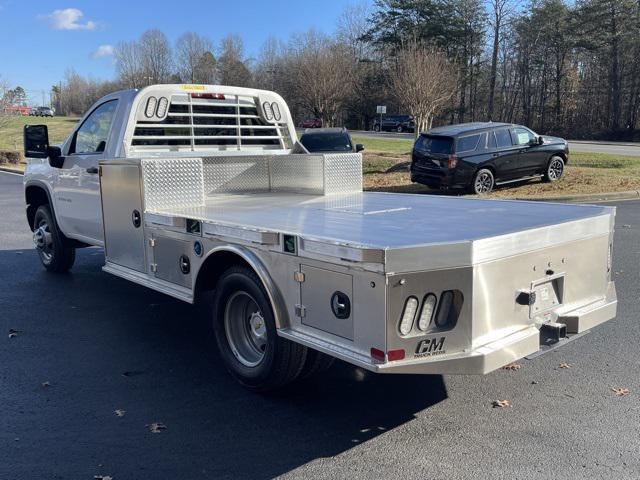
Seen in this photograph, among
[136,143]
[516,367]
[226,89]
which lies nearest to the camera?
[516,367]

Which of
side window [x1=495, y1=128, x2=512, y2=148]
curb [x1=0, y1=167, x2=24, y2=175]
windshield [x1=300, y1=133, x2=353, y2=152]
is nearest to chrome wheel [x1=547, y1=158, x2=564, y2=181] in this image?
side window [x1=495, y1=128, x2=512, y2=148]

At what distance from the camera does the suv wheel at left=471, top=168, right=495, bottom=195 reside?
→ 1562cm

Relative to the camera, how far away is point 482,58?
63.2 metres

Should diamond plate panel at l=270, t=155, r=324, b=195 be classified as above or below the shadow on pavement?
above

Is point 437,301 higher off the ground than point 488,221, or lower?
lower

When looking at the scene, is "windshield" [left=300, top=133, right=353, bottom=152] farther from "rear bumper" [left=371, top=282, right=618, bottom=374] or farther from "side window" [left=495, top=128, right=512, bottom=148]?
"rear bumper" [left=371, top=282, right=618, bottom=374]

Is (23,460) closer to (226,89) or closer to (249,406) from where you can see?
(249,406)

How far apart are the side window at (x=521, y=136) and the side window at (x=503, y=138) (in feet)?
0.66

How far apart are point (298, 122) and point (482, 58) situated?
20.2 metres

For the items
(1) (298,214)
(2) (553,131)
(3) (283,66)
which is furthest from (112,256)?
(2) (553,131)

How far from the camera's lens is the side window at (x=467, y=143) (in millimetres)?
15492

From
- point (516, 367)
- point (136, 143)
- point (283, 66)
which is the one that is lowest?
point (516, 367)

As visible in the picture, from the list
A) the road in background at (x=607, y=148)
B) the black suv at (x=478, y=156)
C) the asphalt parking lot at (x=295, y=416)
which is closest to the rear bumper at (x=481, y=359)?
the asphalt parking lot at (x=295, y=416)

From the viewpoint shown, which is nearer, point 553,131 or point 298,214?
point 298,214
